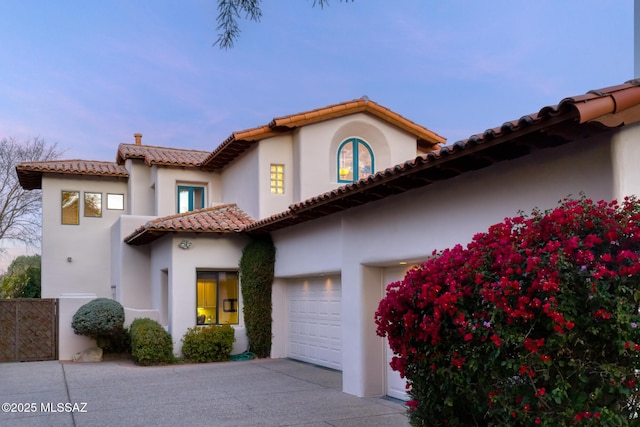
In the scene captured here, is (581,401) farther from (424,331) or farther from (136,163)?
(136,163)

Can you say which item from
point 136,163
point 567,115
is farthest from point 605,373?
point 136,163

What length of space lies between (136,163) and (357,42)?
50.1 feet

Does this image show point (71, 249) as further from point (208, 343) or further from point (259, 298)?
point (259, 298)

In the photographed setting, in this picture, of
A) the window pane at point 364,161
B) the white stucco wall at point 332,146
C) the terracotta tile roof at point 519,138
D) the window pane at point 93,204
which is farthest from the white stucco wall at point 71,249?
the terracotta tile roof at point 519,138

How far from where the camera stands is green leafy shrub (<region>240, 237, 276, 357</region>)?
16.5 m

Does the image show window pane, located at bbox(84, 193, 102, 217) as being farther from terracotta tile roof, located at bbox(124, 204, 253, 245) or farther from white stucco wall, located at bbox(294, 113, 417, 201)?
white stucco wall, located at bbox(294, 113, 417, 201)

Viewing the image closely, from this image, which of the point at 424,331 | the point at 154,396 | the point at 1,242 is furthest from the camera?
the point at 1,242

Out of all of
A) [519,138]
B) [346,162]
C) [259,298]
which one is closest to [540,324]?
[519,138]

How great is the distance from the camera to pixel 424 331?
5.26 m

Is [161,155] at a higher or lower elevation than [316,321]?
higher

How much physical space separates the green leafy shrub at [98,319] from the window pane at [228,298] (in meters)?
2.76

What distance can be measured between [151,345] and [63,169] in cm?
985

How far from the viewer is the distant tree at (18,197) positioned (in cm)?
3291

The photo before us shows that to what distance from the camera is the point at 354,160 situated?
17.9 meters
